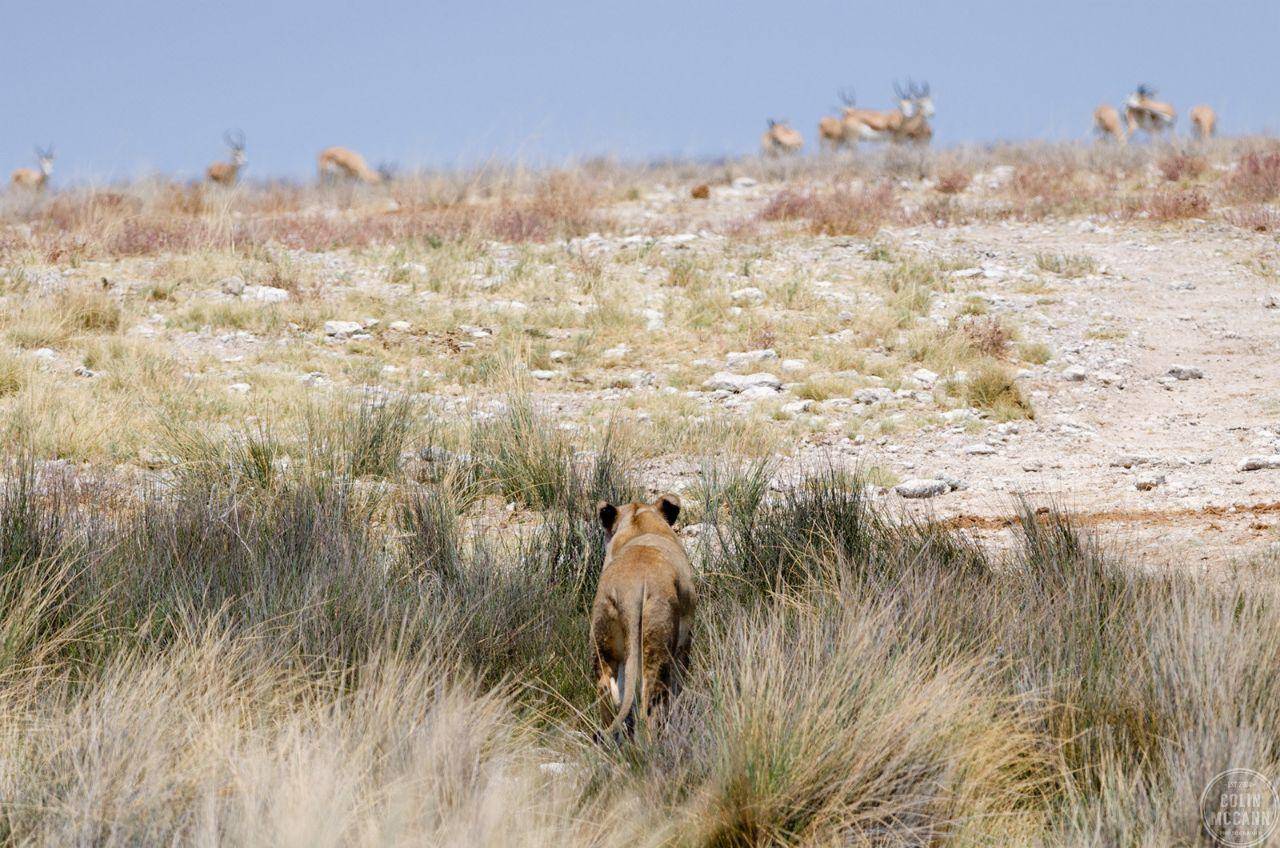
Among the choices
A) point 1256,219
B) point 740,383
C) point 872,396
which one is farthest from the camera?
point 1256,219

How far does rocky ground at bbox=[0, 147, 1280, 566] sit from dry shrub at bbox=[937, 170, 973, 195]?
12.8ft

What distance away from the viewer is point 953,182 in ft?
68.2

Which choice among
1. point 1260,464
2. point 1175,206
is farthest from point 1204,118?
point 1260,464

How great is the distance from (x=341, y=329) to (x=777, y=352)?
4440 millimetres

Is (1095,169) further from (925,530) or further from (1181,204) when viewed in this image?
(925,530)

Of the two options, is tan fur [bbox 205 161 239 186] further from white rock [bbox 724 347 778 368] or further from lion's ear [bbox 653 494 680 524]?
lion's ear [bbox 653 494 680 524]

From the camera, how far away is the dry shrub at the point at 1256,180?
1772 centimetres

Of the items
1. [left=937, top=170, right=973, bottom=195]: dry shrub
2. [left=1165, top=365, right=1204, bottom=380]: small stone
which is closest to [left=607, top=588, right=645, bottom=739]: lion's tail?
[left=1165, top=365, right=1204, bottom=380]: small stone

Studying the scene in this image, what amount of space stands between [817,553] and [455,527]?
6.16 ft

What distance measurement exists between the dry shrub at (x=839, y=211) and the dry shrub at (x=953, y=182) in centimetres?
170

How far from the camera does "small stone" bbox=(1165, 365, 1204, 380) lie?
35.9 feet

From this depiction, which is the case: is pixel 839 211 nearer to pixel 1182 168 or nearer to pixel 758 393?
pixel 1182 168

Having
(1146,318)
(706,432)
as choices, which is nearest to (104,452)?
(706,432)

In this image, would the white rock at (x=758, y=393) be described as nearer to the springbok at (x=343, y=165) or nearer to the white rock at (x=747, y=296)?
the white rock at (x=747, y=296)
